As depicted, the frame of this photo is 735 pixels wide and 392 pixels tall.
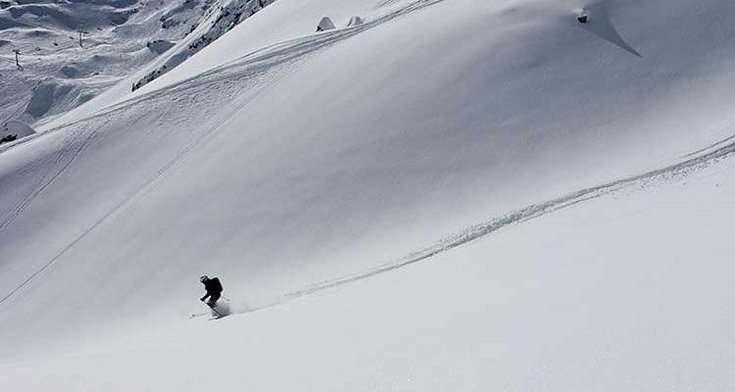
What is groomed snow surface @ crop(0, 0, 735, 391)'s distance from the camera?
4.66 meters

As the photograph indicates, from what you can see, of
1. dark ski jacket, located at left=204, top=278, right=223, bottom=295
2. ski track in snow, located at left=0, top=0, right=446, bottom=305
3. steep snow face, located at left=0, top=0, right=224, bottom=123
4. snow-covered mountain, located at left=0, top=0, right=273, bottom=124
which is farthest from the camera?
steep snow face, located at left=0, top=0, right=224, bottom=123

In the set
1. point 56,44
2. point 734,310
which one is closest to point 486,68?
point 734,310

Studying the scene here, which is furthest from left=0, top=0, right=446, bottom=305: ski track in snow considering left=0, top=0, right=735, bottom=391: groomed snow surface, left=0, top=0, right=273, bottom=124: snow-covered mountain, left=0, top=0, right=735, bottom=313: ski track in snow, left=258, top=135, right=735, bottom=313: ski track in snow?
left=0, top=0, right=273, bottom=124: snow-covered mountain

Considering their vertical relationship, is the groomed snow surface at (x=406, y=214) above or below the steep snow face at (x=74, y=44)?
below

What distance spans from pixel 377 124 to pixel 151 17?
Answer: 132m

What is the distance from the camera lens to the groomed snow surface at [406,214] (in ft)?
15.3

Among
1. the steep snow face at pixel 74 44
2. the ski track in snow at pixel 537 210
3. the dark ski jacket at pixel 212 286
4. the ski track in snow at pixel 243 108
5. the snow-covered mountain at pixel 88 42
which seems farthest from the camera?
the steep snow face at pixel 74 44

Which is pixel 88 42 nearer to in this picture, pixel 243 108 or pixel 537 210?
pixel 243 108

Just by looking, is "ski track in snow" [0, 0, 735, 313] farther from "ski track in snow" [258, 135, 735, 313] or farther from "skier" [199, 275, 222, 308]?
"skier" [199, 275, 222, 308]

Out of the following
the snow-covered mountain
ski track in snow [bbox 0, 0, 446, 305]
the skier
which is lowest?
the skier

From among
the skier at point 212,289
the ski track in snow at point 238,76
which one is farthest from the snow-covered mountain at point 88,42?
the skier at point 212,289

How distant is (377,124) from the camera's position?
18281 millimetres

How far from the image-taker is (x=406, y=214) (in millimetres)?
15352

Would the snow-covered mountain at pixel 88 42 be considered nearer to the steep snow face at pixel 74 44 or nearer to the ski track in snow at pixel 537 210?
the steep snow face at pixel 74 44
